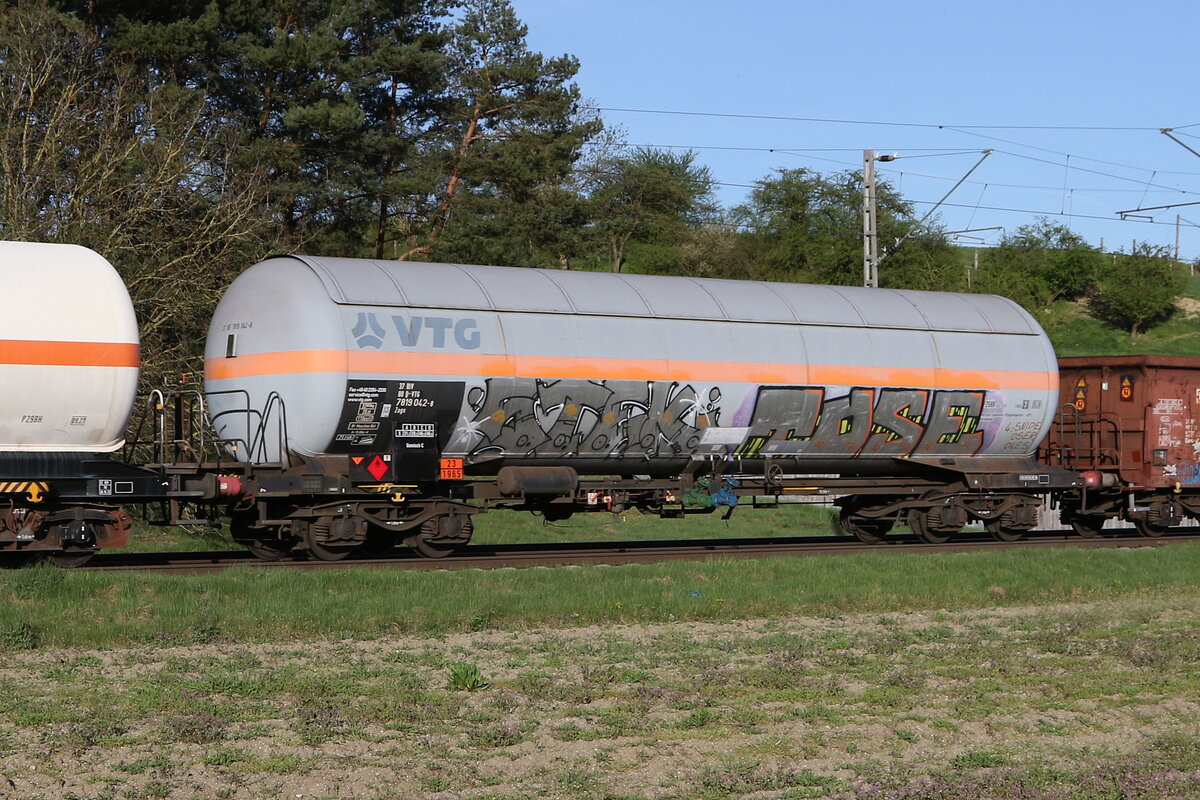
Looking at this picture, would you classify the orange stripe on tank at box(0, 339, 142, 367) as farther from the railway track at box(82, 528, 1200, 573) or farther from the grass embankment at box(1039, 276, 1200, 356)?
the grass embankment at box(1039, 276, 1200, 356)

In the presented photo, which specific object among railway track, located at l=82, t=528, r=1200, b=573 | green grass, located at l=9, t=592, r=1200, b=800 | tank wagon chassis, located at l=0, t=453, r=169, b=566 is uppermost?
tank wagon chassis, located at l=0, t=453, r=169, b=566

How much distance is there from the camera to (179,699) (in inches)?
343

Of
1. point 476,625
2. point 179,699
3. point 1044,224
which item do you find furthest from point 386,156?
point 1044,224

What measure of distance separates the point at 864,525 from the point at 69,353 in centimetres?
1317

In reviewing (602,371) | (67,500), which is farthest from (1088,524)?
(67,500)

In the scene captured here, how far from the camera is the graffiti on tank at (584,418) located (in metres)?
16.8

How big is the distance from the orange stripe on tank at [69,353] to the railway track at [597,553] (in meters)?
2.31

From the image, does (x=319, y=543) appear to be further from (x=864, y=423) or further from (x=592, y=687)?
(x=864, y=423)

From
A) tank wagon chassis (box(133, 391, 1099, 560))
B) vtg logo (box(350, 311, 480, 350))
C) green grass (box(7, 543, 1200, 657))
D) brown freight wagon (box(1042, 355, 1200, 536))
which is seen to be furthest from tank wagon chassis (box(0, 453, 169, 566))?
brown freight wagon (box(1042, 355, 1200, 536))

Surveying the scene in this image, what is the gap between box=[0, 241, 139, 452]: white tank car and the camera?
13805 millimetres

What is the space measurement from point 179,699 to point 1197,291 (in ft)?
359

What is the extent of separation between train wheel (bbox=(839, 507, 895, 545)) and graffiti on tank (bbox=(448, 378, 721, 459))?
4.61 meters

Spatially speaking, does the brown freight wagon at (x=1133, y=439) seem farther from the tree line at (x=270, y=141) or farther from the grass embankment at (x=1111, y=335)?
the grass embankment at (x=1111, y=335)

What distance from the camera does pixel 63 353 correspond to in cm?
1398
